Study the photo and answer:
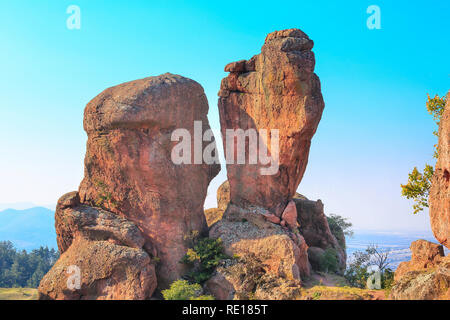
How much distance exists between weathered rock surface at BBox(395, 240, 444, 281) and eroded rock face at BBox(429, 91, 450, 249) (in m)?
2.85

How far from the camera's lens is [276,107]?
28.8 m

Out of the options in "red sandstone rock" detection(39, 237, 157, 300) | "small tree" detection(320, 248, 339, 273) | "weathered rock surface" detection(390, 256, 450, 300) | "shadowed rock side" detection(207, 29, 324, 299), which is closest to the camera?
"weathered rock surface" detection(390, 256, 450, 300)

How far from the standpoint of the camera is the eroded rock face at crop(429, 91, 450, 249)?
17578 millimetres

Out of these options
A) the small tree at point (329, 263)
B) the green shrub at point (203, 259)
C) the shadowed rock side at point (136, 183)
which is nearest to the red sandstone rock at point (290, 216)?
the small tree at point (329, 263)

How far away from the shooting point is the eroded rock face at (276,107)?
2773 cm

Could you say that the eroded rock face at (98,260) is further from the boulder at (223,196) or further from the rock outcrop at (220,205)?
the boulder at (223,196)

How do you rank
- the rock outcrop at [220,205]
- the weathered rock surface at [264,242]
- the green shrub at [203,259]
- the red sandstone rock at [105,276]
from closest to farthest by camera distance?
1. the red sandstone rock at [105,276]
2. the weathered rock surface at [264,242]
3. the green shrub at [203,259]
4. the rock outcrop at [220,205]

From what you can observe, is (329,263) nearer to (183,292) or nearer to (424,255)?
(424,255)

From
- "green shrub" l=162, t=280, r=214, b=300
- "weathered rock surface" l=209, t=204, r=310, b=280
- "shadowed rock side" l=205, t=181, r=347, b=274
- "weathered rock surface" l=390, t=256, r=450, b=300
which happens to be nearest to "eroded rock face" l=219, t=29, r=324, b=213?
"weathered rock surface" l=209, t=204, r=310, b=280

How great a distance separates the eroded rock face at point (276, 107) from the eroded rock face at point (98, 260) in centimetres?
872

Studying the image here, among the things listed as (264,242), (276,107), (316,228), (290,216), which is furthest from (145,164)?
(316,228)

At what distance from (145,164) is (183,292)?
28.5 ft

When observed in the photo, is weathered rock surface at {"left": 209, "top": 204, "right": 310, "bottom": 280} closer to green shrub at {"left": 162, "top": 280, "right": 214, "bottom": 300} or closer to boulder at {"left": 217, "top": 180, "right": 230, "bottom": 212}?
green shrub at {"left": 162, "top": 280, "right": 214, "bottom": 300}
